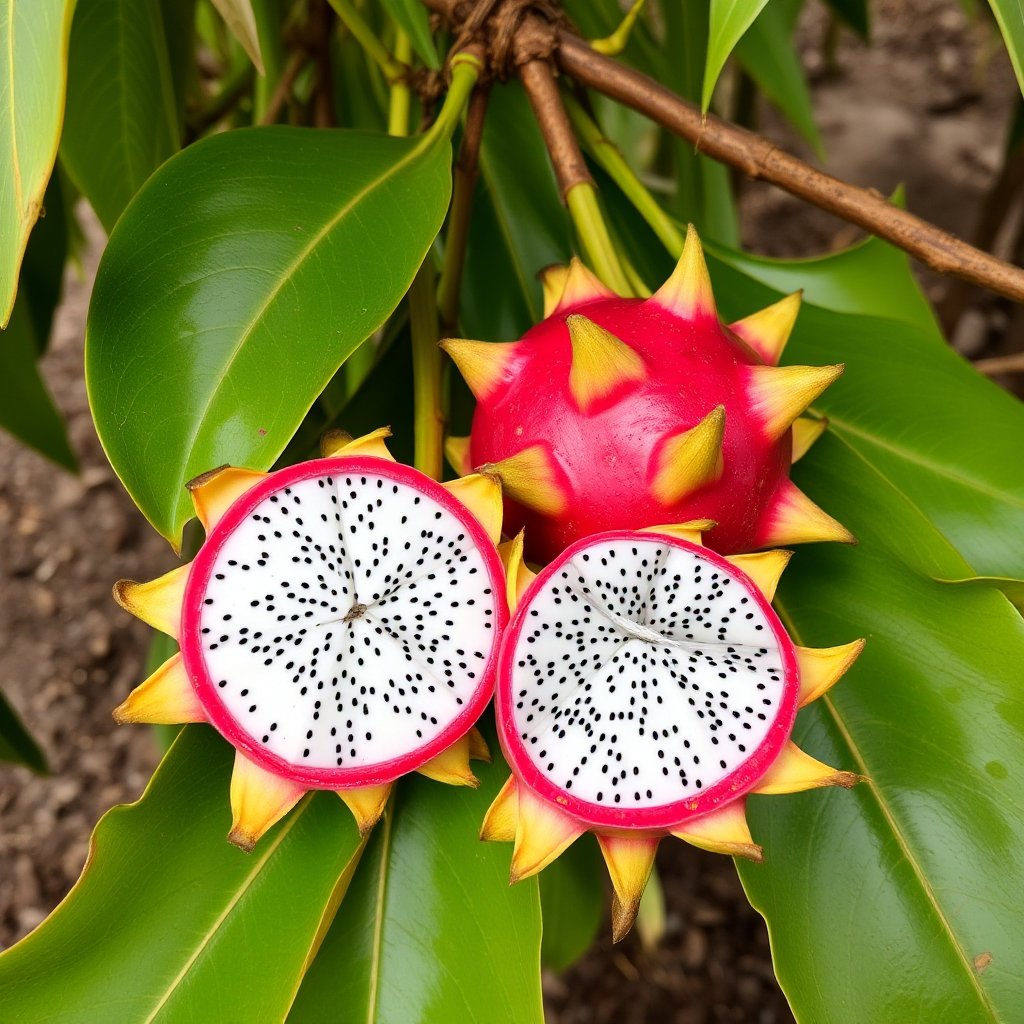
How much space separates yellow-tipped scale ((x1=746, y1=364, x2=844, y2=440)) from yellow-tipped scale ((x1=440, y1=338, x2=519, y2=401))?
0.14 metres

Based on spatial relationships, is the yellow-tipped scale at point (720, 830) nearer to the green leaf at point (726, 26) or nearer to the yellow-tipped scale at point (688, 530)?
A: the yellow-tipped scale at point (688, 530)

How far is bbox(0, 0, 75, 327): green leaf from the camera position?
1.71 feet

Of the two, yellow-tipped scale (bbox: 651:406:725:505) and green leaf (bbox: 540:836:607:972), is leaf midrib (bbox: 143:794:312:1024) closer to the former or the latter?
yellow-tipped scale (bbox: 651:406:725:505)

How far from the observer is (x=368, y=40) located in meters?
0.83

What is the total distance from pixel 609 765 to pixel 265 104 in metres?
0.76

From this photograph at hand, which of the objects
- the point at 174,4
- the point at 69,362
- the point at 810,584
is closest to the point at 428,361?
the point at 810,584

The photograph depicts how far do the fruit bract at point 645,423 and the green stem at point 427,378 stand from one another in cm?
5

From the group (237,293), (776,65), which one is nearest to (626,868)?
(237,293)

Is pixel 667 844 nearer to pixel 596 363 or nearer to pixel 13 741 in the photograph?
pixel 13 741

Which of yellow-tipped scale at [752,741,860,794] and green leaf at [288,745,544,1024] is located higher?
yellow-tipped scale at [752,741,860,794]

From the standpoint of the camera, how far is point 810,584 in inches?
30.3

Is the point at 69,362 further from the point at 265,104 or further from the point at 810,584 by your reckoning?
the point at 810,584

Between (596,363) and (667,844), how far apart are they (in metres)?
1.50

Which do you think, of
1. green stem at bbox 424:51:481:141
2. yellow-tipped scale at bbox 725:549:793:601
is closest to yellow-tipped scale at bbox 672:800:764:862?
yellow-tipped scale at bbox 725:549:793:601
